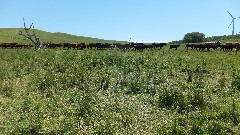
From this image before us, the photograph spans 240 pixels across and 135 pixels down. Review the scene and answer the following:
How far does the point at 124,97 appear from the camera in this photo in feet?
75.9

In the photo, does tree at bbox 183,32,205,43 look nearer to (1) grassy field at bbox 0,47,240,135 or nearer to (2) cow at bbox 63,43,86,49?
(2) cow at bbox 63,43,86,49

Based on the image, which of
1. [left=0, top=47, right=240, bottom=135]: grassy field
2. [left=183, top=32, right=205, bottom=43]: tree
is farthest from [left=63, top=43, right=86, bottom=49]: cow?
[left=183, top=32, right=205, bottom=43]: tree

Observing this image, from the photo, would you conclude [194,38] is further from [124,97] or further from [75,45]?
[124,97]

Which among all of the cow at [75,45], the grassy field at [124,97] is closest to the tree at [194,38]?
the cow at [75,45]

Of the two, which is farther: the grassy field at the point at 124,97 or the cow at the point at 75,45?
the cow at the point at 75,45

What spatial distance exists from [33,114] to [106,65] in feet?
A: 38.2

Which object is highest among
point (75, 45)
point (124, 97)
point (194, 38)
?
point (194, 38)

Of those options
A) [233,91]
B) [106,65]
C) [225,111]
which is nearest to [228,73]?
[233,91]

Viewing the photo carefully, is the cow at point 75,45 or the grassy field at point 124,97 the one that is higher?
the cow at point 75,45

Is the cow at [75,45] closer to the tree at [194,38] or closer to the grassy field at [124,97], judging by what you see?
the grassy field at [124,97]


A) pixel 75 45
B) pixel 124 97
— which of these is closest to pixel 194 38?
pixel 75 45

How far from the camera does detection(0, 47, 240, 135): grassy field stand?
62.0 ft

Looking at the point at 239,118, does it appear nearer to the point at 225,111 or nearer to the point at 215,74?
the point at 225,111

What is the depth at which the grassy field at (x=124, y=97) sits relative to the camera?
18906 millimetres
